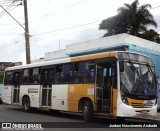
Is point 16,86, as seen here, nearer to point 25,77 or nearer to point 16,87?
point 16,87

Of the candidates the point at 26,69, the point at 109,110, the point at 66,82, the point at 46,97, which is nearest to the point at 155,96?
the point at 109,110

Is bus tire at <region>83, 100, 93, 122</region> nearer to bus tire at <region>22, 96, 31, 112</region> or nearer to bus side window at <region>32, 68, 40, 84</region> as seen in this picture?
bus side window at <region>32, 68, 40, 84</region>

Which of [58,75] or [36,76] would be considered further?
[36,76]

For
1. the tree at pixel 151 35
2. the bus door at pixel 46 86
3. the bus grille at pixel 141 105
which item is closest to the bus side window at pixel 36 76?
the bus door at pixel 46 86

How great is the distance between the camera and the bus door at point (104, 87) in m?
14.9

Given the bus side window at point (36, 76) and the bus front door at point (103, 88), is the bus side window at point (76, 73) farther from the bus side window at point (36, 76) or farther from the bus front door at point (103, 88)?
the bus side window at point (36, 76)

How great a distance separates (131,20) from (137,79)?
3382 centimetres

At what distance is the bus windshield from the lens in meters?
14.6

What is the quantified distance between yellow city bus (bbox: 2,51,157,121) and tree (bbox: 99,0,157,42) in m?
29.6

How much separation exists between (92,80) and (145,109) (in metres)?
2.65

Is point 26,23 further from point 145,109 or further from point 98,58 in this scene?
point 145,109

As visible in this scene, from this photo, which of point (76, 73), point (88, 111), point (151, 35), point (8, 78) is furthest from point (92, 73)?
point (151, 35)

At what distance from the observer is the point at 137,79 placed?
1485 centimetres

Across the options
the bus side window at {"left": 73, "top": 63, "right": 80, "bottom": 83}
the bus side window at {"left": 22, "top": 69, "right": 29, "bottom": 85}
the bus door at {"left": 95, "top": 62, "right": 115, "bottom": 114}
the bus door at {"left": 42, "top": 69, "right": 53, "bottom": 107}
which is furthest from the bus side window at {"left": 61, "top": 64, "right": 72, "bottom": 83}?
the bus side window at {"left": 22, "top": 69, "right": 29, "bottom": 85}
